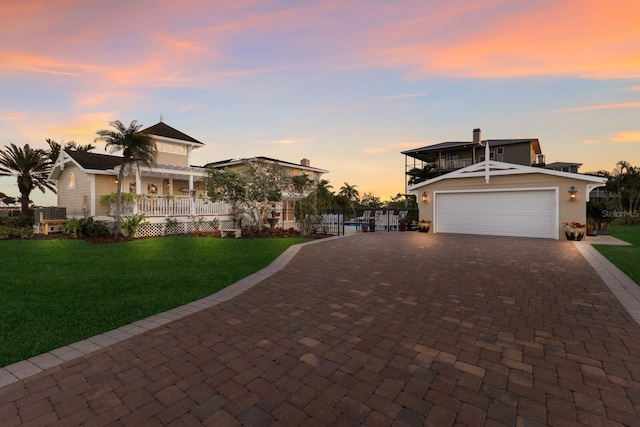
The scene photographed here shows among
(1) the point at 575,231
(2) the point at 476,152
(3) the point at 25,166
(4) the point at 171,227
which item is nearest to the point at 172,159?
(4) the point at 171,227

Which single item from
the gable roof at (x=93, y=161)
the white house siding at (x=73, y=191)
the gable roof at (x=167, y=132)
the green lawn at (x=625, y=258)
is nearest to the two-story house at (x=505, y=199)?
the green lawn at (x=625, y=258)

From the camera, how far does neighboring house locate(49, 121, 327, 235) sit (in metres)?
15.1

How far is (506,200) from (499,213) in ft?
2.18

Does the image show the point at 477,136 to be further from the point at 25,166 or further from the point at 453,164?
the point at 25,166

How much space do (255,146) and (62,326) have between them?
Answer: 25567 millimetres

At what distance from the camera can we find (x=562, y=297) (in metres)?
4.79

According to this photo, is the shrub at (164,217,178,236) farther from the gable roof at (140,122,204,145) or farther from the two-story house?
the two-story house

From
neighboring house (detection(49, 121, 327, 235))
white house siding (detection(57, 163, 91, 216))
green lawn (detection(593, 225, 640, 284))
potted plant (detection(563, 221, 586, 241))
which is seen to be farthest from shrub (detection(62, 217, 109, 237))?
potted plant (detection(563, 221, 586, 241))

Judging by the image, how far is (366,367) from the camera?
2.74 meters

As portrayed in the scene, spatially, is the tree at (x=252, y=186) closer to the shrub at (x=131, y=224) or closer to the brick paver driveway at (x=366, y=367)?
the shrub at (x=131, y=224)

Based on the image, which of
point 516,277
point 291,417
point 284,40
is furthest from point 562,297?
point 284,40

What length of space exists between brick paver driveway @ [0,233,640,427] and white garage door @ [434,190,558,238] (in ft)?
31.0

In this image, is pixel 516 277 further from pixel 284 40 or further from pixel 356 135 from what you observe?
pixel 356 135

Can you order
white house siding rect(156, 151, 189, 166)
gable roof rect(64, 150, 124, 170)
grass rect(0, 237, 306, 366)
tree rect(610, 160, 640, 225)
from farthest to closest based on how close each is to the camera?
tree rect(610, 160, 640, 225)
white house siding rect(156, 151, 189, 166)
gable roof rect(64, 150, 124, 170)
grass rect(0, 237, 306, 366)
